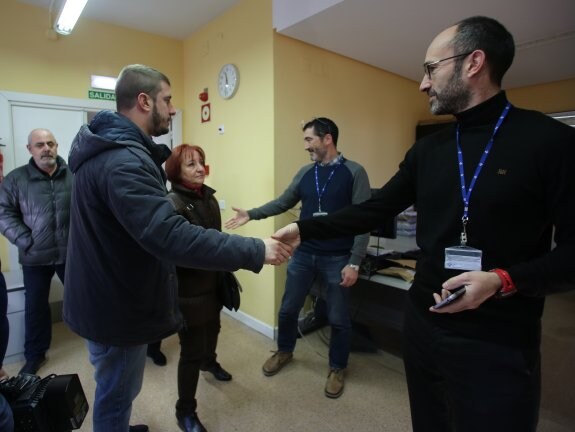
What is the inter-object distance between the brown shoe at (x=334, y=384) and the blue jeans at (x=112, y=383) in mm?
1289

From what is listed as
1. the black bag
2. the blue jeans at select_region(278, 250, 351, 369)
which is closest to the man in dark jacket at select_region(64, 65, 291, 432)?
the black bag

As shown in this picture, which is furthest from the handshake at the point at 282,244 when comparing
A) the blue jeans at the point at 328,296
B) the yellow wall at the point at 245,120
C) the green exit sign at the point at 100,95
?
the green exit sign at the point at 100,95

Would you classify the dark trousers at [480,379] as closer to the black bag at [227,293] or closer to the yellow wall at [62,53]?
the black bag at [227,293]

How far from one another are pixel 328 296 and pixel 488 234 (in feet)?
4.86

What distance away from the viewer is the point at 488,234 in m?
0.96

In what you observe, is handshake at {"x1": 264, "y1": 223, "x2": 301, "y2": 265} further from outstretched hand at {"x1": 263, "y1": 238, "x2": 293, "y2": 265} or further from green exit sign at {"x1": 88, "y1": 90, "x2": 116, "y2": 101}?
green exit sign at {"x1": 88, "y1": 90, "x2": 116, "y2": 101}

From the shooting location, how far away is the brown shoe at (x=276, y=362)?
2.41 m

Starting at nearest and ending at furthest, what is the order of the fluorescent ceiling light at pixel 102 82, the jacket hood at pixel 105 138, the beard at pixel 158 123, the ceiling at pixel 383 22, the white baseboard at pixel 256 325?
1. the jacket hood at pixel 105 138
2. the beard at pixel 158 123
3. the ceiling at pixel 383 22
4. the white baseboard at pixel 256 325
5. the fluorescent ceiling light at pixel 102 82

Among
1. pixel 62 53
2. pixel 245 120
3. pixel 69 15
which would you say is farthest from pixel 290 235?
pixel 62 53

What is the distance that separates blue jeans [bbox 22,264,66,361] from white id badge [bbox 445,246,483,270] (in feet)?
8.72

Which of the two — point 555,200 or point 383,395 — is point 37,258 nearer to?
point 383,395

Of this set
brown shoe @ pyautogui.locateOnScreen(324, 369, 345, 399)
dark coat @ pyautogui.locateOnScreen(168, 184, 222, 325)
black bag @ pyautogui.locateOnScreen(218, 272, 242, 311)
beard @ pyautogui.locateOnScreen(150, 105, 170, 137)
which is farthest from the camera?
brown shoe @ pyautogui.locateOnScreen(324, 369, 345, 399)

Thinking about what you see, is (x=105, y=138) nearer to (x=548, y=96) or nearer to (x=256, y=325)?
(x=256, y=325)

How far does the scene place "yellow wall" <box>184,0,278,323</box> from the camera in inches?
112
